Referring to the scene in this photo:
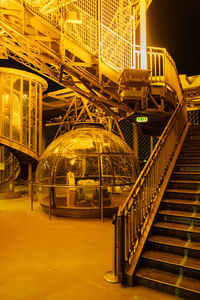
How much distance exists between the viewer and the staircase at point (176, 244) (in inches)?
145

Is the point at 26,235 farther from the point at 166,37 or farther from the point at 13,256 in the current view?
the point at 166,37

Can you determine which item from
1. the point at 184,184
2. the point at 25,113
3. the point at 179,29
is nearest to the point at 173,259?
the point at 184,184

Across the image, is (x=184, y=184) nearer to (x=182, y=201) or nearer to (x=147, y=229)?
(x=182, y=201)

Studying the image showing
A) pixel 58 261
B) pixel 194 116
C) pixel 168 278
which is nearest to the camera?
pixel 168 278

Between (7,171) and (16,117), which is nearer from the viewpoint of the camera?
(16,117)

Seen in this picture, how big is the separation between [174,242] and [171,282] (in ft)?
2.80

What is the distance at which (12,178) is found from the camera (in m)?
15.3

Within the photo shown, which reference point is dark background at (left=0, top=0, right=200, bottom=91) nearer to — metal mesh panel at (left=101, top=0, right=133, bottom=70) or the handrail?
metal mesh panel at (left=101, top=0, right=133, bottom=70)

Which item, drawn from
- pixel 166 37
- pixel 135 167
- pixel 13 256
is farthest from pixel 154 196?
pixel 166 37

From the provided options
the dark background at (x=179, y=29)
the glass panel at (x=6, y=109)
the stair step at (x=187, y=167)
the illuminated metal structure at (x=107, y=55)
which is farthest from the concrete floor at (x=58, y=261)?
the dark background at (x=179, y=29)

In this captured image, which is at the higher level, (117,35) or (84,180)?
(117,35)

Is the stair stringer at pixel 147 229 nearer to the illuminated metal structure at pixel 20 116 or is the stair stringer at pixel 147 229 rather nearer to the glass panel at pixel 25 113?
the illuminated metal structure at pixel 20 116

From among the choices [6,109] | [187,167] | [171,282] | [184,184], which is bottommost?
[171,282]

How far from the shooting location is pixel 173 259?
4.06 m
